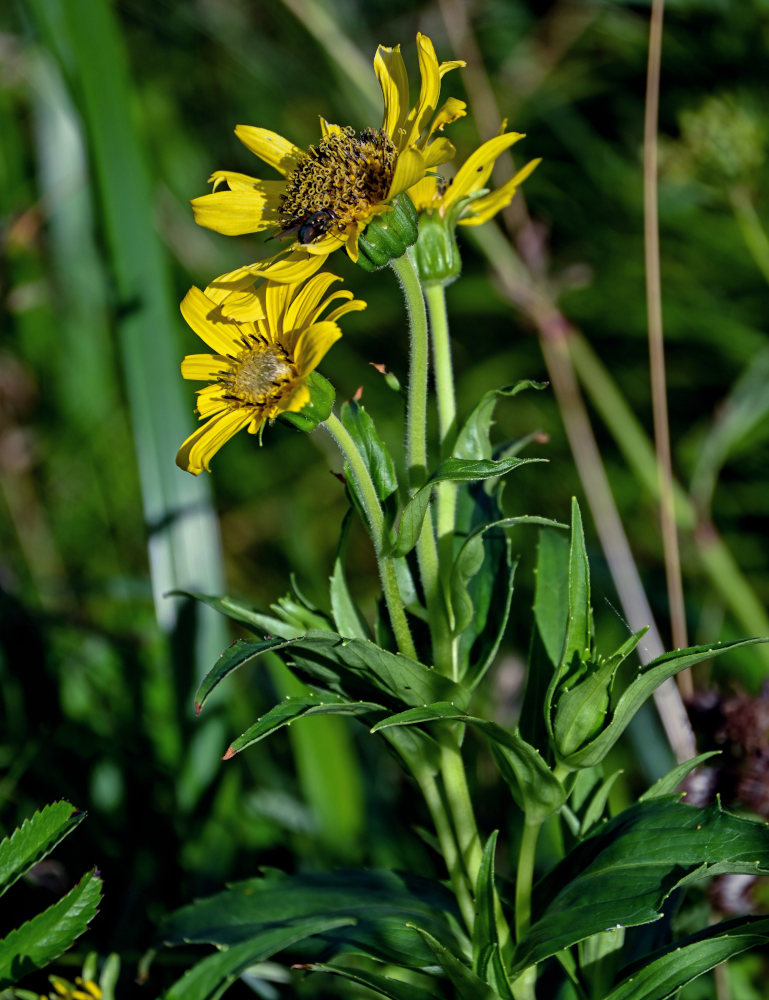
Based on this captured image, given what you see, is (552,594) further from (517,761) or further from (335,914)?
(335,914)

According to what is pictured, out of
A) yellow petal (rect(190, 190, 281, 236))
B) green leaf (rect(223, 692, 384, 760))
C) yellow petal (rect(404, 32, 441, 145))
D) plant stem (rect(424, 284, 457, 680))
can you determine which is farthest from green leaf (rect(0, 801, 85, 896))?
yellow petal (rect(404, 32, 441, 145))

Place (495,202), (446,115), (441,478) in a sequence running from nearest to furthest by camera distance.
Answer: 1. (441,478)
2. (446,115)
3. (495,202)

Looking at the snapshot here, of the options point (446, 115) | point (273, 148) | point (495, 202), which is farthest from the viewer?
point (273, 148)

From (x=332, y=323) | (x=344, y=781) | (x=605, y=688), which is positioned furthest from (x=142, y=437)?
(x=605, y=688)

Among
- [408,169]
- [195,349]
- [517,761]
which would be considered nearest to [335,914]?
[517,761]

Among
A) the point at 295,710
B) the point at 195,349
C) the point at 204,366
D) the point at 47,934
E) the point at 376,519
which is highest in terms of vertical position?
the point at 195,349

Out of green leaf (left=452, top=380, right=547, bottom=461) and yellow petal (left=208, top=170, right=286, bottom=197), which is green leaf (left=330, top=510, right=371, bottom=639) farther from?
yellow petal (left=208, top=170, right=286, bottom=197)
